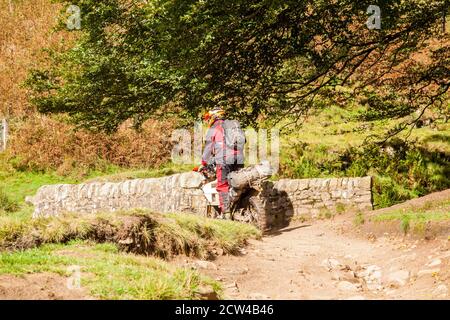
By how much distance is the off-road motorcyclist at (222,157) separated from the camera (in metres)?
10.4

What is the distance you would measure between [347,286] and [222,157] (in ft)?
16.1

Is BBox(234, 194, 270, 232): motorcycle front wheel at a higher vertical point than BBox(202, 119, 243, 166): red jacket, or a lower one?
lower

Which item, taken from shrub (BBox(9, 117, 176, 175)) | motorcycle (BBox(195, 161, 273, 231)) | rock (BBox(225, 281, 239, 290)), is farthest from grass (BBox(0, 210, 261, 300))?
shrub (BBox(9, 117, 176, 175))

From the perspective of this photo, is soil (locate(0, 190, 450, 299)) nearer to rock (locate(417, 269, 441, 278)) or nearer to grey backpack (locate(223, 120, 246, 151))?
rock (locate(417, 269, 441, 278))

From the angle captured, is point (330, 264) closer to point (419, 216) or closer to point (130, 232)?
point (419, 216)

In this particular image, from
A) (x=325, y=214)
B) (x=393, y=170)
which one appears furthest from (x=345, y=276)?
(x=393, y=170)

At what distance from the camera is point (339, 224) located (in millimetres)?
11367

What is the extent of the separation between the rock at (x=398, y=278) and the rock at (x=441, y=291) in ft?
3.13

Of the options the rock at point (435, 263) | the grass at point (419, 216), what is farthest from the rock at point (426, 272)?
the grass at point (419, 216)

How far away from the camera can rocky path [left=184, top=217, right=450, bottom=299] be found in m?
5.87

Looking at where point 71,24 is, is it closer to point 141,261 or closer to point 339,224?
point 141,261

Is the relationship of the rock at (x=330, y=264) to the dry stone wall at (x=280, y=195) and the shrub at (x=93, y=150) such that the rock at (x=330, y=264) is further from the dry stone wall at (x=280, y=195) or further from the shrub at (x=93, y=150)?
the shrub at (x=93, y=150)

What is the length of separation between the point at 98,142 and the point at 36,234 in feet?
47.0

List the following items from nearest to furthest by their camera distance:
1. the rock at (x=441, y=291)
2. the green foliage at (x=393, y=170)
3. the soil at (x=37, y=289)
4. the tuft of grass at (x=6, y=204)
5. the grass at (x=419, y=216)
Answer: the soil at (x=37, y=289)
the rock at (x=441, y=291)
the grass at (x=419, y=216)
the green foliage at (x=393, y=170)
the tuft of grass at (x=6, y=204)
